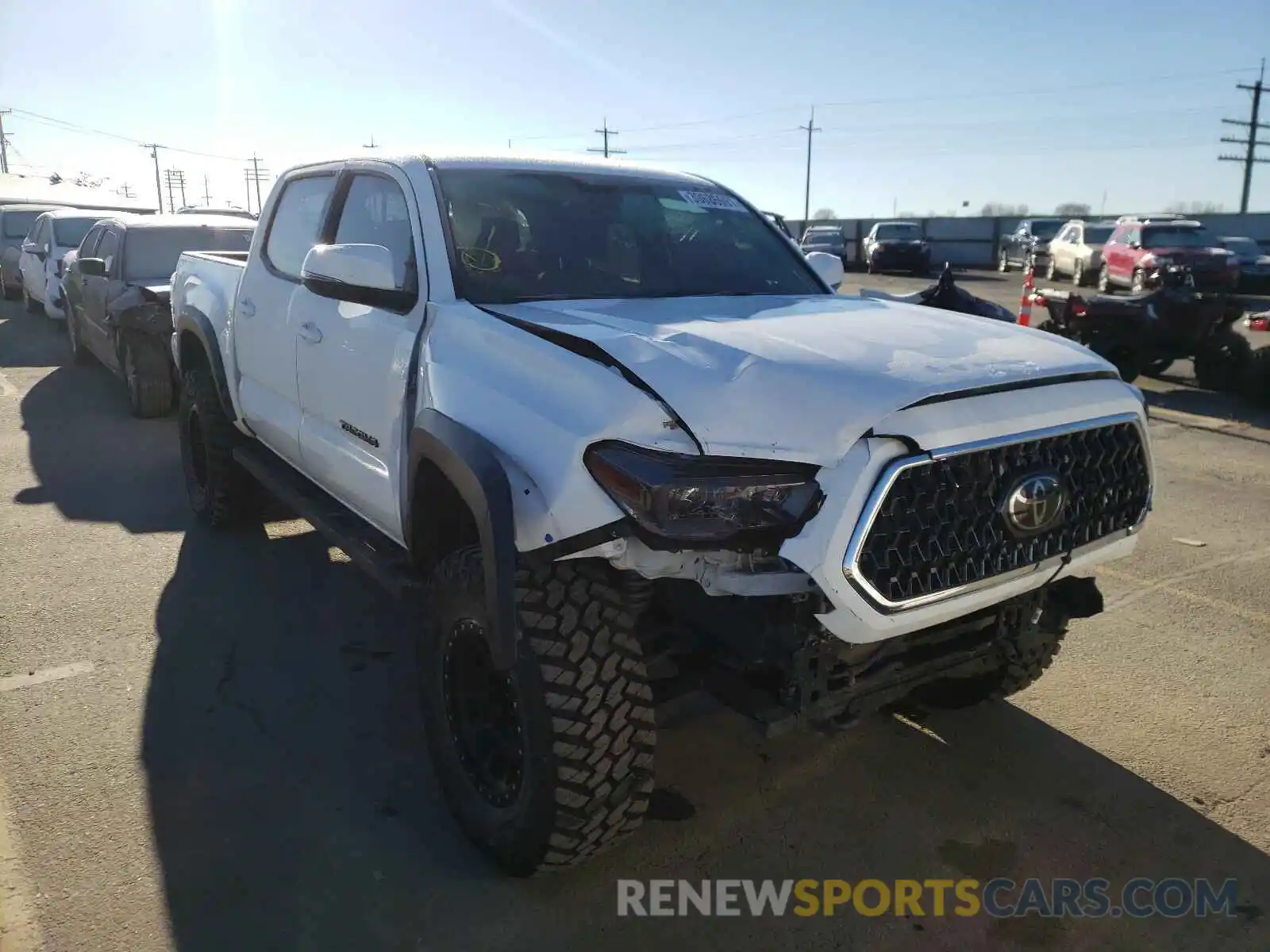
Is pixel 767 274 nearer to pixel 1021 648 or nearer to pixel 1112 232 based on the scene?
pixel 1021 648

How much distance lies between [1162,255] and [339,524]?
818 inches

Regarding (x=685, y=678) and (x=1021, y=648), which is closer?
(x=685, y=678)

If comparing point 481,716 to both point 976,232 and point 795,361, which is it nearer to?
point 795,361

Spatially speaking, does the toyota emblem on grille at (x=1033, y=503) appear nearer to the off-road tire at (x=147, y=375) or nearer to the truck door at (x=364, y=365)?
the truck door at (x=364, y=365)

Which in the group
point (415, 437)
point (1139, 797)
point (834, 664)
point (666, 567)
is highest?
point (415, 437)

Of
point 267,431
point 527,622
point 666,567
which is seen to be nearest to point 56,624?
point 267,431

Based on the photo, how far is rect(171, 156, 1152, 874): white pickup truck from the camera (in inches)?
90.2

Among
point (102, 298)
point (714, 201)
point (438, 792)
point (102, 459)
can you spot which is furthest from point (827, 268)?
point (102, 298)

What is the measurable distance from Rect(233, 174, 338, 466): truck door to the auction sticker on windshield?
148 cm

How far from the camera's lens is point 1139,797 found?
314 centimetres

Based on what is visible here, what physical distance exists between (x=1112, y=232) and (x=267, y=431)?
74.8 ft

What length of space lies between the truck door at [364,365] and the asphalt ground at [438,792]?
0.81m

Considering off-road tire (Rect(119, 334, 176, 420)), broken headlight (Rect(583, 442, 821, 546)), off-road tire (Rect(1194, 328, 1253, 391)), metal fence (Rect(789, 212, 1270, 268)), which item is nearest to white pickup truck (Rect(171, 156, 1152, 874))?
broken headlight (Rect(583, 442, 821, 546))

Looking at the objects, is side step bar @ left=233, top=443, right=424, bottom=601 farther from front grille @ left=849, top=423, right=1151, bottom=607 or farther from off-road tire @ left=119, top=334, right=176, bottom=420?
off-road tire @ left=119, top=334, right=176, bottom=420
